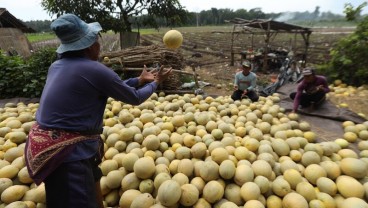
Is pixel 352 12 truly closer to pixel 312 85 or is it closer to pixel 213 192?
pixel 312 85

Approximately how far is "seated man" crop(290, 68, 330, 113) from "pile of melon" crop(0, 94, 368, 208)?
1781 mm

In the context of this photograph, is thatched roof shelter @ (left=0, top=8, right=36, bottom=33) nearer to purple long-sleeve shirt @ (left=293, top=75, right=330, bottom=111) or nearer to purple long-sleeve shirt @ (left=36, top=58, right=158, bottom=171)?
purple long-sleeve shirt @ (left=293, top=75, right=330, bottom=111)

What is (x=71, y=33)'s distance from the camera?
79.2 inches

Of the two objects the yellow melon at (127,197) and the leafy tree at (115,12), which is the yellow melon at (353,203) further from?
the leafy tree at (115,12)

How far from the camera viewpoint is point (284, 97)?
675 centimetres

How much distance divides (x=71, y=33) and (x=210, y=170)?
1783 mm

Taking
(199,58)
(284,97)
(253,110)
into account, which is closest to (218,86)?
(284,97)

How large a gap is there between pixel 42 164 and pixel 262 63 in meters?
12.7

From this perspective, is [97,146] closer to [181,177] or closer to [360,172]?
[181,177]

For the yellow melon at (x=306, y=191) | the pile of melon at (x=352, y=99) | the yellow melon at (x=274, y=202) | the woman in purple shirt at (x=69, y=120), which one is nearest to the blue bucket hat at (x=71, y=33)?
the woman in purple shirt at (x=69, y=120)

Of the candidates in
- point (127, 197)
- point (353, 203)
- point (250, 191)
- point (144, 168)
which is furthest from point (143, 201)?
point (353, 203)

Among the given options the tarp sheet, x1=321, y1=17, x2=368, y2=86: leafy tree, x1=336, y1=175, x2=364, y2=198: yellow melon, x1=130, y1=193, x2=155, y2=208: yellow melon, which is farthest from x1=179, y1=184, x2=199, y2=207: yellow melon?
x1=321, y1=17, x2=368, y2=86: leafy tree

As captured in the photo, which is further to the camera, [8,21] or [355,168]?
[8,21]

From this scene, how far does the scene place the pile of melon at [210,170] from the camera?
251 cm
